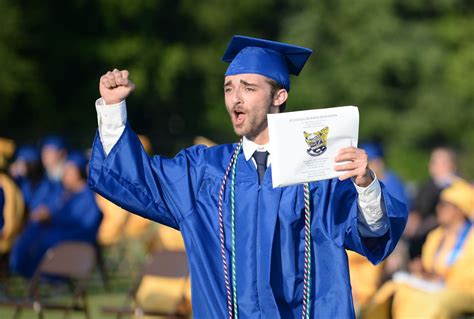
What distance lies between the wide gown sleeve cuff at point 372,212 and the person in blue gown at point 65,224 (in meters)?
8.90

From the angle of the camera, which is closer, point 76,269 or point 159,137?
point 76,269

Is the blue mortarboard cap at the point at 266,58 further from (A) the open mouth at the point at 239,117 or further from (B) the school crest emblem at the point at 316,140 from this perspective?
(B) the school crest emblem at the point at 316,140

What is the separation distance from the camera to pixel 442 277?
9.15 metres

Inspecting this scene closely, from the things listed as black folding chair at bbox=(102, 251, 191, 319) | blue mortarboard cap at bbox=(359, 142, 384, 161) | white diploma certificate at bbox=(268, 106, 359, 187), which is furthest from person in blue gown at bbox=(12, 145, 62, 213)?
white diploma certificate at bbox=(268, 106, 359, 187)

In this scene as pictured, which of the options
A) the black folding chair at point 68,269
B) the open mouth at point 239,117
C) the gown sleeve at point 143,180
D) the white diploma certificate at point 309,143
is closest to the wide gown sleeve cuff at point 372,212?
the white diploma certificate at point 309,143

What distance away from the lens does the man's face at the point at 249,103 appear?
413 cm

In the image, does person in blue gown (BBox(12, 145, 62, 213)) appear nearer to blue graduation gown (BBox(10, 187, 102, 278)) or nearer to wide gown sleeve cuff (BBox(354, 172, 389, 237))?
blue graduation gown (BBox(10, 187, 102, 278))

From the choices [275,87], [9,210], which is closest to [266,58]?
[275,87]

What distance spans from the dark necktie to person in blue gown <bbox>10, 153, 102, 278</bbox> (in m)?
8.56

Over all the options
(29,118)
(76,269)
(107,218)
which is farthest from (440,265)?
(29,118)

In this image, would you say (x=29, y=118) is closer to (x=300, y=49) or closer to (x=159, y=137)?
(x=159, y=137)

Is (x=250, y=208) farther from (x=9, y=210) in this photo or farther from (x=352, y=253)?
(x=9, y=210)

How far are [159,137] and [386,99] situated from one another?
7.68 meters

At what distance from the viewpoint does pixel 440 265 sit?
923 cm
